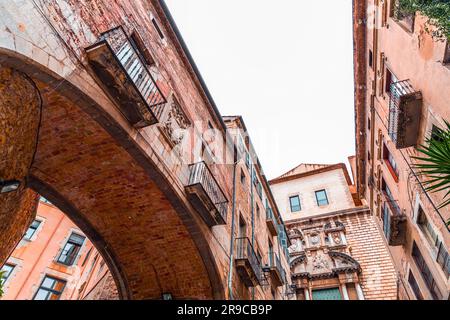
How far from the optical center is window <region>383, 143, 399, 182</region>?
12791 millimetres

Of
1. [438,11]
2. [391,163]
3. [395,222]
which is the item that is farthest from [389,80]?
[438,11]

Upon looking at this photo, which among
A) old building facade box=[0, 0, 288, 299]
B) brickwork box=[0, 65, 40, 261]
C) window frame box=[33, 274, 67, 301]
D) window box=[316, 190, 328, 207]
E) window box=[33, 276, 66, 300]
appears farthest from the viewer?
window box=[316, 190, 328, 207]

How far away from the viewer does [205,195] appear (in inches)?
318

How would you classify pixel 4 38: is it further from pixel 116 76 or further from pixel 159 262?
pixel 159 262

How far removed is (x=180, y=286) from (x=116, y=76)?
620cm

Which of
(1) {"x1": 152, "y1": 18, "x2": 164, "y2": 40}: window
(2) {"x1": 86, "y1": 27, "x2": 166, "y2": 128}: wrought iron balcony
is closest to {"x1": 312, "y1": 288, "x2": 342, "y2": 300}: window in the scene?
(1) {"x1": 152, "y1": 18, "x2": 164, "y2": 40}: window

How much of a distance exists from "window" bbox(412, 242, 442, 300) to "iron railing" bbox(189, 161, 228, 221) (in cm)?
832

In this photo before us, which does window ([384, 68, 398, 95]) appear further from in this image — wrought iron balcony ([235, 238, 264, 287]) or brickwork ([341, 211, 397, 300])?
brickwork ([341, 211, 397, 300])

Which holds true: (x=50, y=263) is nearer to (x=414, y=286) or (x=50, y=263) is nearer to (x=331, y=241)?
(x=331, y=241)

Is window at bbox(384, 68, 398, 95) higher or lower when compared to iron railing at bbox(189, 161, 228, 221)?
higher

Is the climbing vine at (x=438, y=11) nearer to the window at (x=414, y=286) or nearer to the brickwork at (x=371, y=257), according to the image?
the window at (x=414, y=286)

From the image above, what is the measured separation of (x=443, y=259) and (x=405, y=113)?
182 inches
